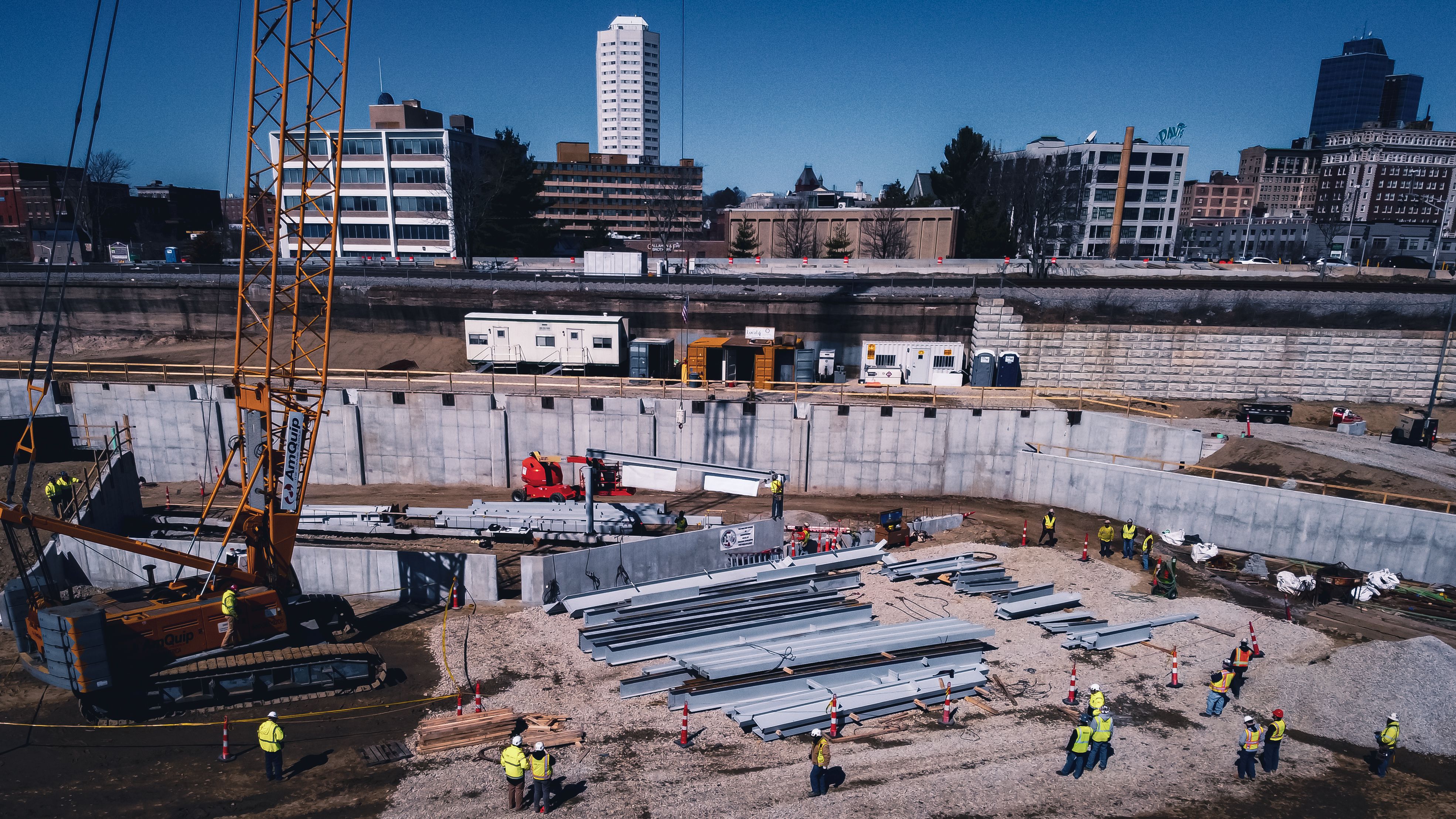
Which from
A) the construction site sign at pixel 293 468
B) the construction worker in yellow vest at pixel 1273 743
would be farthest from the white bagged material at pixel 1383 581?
the construction site sign at pixel 293 468

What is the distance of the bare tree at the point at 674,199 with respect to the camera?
10138 centimetres

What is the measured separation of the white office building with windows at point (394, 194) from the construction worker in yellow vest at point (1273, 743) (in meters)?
67.6

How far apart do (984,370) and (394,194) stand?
5685 centimetres

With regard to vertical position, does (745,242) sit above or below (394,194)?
below

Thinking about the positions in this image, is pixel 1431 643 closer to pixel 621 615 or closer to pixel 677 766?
pixel 677 766

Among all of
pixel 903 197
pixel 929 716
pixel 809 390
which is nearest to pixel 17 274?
pixel 809 390

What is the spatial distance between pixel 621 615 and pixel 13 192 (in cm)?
10828

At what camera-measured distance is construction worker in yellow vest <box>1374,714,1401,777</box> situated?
14.1 m

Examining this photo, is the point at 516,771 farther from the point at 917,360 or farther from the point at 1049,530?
the point at 917,360

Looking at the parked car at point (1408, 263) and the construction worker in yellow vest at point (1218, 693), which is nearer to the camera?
the construction worker in yellow vest at point (1218, 693)

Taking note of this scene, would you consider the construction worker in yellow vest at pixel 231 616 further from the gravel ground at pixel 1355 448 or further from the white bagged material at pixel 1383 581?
the gravel ground at pixel 1355 448

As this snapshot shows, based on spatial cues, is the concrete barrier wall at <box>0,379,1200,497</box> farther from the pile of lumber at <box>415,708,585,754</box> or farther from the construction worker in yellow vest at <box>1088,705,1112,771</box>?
the construction worker in yellow vest at <box>1088,705,1112,771</box>

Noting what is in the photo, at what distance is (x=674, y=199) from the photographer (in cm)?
10112

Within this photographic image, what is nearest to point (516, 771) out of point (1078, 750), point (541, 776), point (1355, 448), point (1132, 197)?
point (541, 776)
